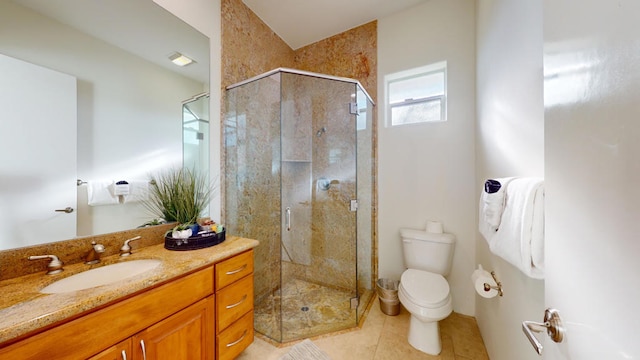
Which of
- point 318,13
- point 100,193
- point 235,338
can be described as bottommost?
point 235,338

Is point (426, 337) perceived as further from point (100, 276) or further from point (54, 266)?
point (54, 266)

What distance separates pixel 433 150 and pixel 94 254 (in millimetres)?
2499

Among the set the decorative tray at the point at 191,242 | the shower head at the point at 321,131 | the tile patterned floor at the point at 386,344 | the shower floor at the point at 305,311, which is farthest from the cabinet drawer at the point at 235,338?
the shower head at the point at 321,131

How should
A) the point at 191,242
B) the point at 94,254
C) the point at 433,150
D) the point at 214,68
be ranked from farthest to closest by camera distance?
the point at 433,150 < the point at 214,68 < the point at 191,242 < the point at 94,254

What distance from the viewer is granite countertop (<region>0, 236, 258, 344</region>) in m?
0.64

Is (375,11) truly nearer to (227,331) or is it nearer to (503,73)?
(503,73)

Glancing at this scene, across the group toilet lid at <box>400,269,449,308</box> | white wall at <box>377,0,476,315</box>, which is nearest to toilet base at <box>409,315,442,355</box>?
toilet lid at <box>400,269,449,308</box>

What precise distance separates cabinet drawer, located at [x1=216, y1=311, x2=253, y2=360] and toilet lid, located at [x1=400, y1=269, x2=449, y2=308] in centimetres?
112

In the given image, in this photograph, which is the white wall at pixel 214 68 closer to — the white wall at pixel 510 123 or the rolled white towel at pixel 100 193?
the rolled white towel at pixel 100 193

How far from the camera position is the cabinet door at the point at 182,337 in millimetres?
891

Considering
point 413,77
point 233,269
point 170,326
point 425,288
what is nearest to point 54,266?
point 170,326

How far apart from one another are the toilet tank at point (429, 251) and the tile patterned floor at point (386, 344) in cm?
44

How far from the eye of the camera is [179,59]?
155 centimetres

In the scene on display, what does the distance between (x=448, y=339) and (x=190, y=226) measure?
2050mm
